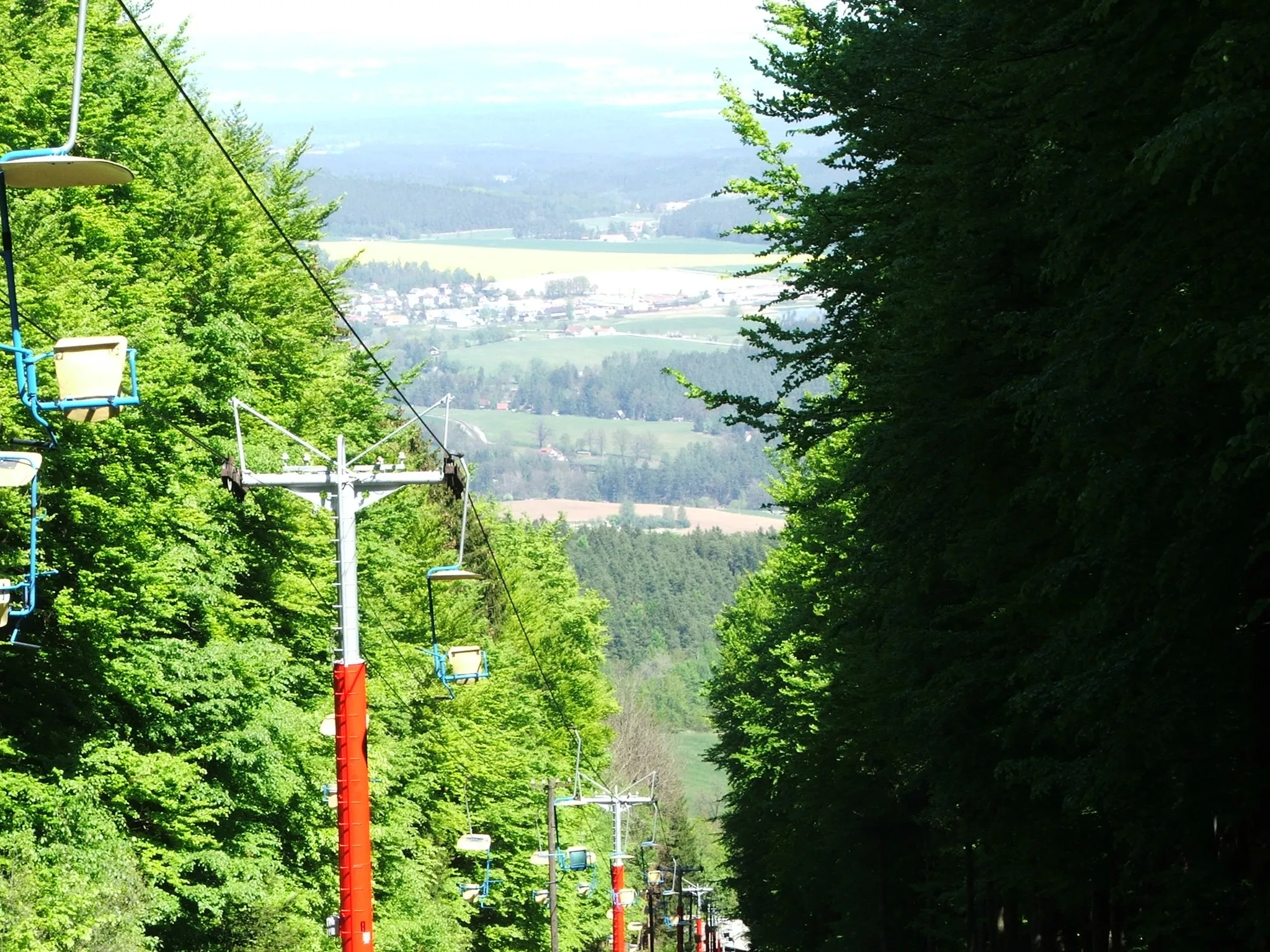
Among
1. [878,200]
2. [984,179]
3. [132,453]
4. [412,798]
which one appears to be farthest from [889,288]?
[412,798]

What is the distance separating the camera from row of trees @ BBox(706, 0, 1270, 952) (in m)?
15.8

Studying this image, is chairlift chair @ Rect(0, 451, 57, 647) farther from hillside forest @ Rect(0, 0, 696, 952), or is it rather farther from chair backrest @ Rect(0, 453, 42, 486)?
hillside forest @ Rect(0, 0, 696, 952)

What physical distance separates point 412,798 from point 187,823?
20.3 metres

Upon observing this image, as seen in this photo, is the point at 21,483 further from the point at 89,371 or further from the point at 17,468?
the point at 89,371

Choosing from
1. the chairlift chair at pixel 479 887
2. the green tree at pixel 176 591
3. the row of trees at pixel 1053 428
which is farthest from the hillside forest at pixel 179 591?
the row of trees at pixel 1053 428

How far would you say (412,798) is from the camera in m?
49.8

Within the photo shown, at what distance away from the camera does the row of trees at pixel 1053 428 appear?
15.8 meters

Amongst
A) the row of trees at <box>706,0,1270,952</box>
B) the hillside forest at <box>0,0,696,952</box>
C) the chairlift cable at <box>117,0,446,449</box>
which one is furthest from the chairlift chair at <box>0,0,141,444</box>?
the hillside forest at <box>0,0,696,952</box>

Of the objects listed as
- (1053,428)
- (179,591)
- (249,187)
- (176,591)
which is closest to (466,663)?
(179,591)

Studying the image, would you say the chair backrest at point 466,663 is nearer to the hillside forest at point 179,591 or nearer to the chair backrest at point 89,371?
the hillside forest at point 179,591

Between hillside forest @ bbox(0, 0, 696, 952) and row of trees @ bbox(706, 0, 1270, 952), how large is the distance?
31.5ft

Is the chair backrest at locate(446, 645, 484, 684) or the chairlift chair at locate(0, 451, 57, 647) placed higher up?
the chairlift chair at locate(0, 451, 57, 647)

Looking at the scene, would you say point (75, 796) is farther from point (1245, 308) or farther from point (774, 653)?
point (774, 653)

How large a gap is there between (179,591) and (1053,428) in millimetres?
16097
